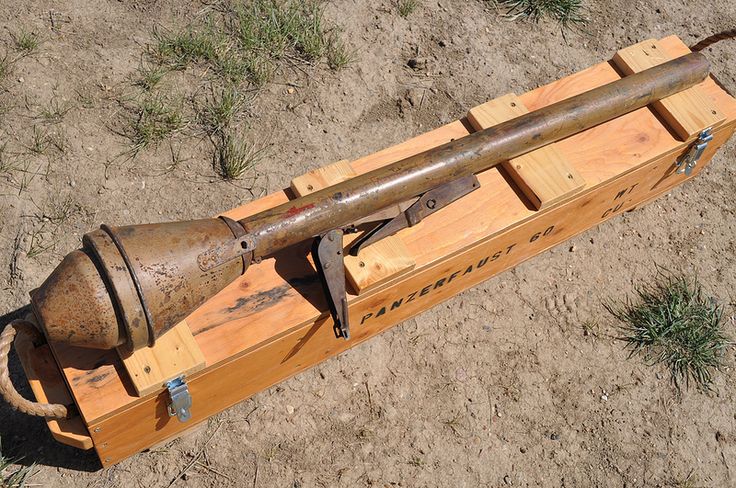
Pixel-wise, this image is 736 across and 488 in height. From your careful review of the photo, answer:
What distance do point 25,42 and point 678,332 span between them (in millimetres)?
4216

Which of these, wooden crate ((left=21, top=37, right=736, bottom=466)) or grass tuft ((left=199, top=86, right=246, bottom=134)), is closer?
wooden crate ((left=21, top=37, right=736, bottom=466))

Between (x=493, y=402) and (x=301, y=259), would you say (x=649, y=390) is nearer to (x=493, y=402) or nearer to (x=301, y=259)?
(x=493, y=402)

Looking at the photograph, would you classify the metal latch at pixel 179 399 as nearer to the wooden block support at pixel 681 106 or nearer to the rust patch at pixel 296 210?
the rust patch at pixel 296 210

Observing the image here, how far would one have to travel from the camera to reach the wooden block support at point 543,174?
142 inches

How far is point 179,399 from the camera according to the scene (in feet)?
10.0

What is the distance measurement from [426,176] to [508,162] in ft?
1.72

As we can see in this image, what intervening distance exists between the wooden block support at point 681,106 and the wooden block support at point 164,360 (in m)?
2.68

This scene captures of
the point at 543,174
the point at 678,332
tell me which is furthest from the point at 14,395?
the point at 678,332

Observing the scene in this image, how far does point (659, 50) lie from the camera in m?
4.27

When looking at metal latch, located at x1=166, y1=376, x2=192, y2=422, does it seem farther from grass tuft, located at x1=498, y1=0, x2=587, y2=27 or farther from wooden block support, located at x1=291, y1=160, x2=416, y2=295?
grass tuft, located at x1=498, y1=0, x2=587, y2=27

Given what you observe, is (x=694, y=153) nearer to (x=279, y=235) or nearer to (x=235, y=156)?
(x=279, y=235)

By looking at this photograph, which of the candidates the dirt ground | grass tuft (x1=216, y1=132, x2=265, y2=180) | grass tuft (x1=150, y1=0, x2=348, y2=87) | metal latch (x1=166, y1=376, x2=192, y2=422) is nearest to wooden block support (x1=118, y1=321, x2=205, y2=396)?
metal latch (x1=166, y1=376, x2=192, y2=422)

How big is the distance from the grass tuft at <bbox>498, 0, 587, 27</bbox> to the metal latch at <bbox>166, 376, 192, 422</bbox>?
367 cm

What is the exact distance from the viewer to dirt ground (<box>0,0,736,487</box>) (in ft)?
12.2
